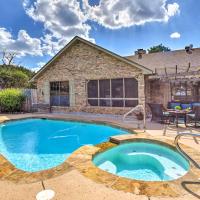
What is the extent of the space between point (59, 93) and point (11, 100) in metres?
4.43

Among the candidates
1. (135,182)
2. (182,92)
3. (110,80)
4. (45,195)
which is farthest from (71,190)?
(182,92)

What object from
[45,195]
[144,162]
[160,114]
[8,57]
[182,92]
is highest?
[8,57]

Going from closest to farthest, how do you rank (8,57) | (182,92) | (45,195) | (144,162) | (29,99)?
1. (45,195)
2. (144,162)
3. (182,92)
4. (29,99)
5. (8,57)

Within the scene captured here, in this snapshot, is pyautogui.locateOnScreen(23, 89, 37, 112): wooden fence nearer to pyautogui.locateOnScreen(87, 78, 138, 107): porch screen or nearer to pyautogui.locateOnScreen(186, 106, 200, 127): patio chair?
→ pyautogui.locateOnScreen(87, 78, 138, 107): porch screen

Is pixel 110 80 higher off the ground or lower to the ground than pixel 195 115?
higher

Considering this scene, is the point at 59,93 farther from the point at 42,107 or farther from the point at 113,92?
the point at 113,92

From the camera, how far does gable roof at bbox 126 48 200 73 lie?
43.4 feet

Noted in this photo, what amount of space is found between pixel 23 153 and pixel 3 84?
2383 centimetres

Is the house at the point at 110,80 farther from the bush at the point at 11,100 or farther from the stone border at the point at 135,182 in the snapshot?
the stone border at the point at 135,182

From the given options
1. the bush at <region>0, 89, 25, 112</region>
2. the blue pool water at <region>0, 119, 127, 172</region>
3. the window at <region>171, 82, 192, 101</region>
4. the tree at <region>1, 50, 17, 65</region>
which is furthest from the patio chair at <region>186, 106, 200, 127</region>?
the tree at <region>1, 50, 17, 65</region>

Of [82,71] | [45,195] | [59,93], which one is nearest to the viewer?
[45,195]

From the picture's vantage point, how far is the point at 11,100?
16.8 metres

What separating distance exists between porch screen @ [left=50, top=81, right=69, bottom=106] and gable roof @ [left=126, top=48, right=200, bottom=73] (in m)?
6.86

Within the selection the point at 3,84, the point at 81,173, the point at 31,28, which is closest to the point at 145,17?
the point at 31,28
